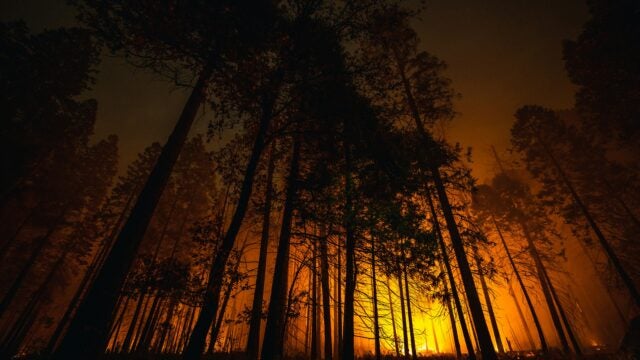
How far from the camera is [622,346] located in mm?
10789

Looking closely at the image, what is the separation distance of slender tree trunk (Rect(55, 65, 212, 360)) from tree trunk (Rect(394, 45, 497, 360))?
349 inches

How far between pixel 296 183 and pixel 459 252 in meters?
6.37

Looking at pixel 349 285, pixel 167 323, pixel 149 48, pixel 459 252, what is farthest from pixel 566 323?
pixel 149 48

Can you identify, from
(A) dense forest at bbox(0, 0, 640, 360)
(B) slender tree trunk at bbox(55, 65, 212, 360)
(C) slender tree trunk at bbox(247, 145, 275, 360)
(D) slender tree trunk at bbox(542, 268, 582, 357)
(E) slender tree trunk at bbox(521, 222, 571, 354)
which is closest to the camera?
(B) slender tree trunk at bbox(55, 65, 212, 360)

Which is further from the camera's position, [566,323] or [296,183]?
[566,323]

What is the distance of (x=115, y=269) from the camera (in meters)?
5.80

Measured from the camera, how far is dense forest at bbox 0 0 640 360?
660 centimetres

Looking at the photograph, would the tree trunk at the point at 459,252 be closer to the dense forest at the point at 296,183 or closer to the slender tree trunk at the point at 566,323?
the dense forest at the point at 296,183

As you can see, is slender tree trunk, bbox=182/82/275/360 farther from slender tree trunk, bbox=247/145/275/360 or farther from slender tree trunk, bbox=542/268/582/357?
slender tree trunk, bbox=542/268/582/357

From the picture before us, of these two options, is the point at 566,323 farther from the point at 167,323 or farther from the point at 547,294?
the point at 167,323

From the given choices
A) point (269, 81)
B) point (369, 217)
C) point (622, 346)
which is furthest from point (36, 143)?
point (622, 346)

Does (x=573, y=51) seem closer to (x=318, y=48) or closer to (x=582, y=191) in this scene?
(x=582, y=191)

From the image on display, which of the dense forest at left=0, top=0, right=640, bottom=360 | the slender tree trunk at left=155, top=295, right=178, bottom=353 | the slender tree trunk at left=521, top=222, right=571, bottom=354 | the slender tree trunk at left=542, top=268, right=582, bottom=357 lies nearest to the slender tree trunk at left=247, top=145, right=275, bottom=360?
the dense forest at left=0, top=0, right=640, bottom=360

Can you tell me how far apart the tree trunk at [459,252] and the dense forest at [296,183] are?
0.20 feet
